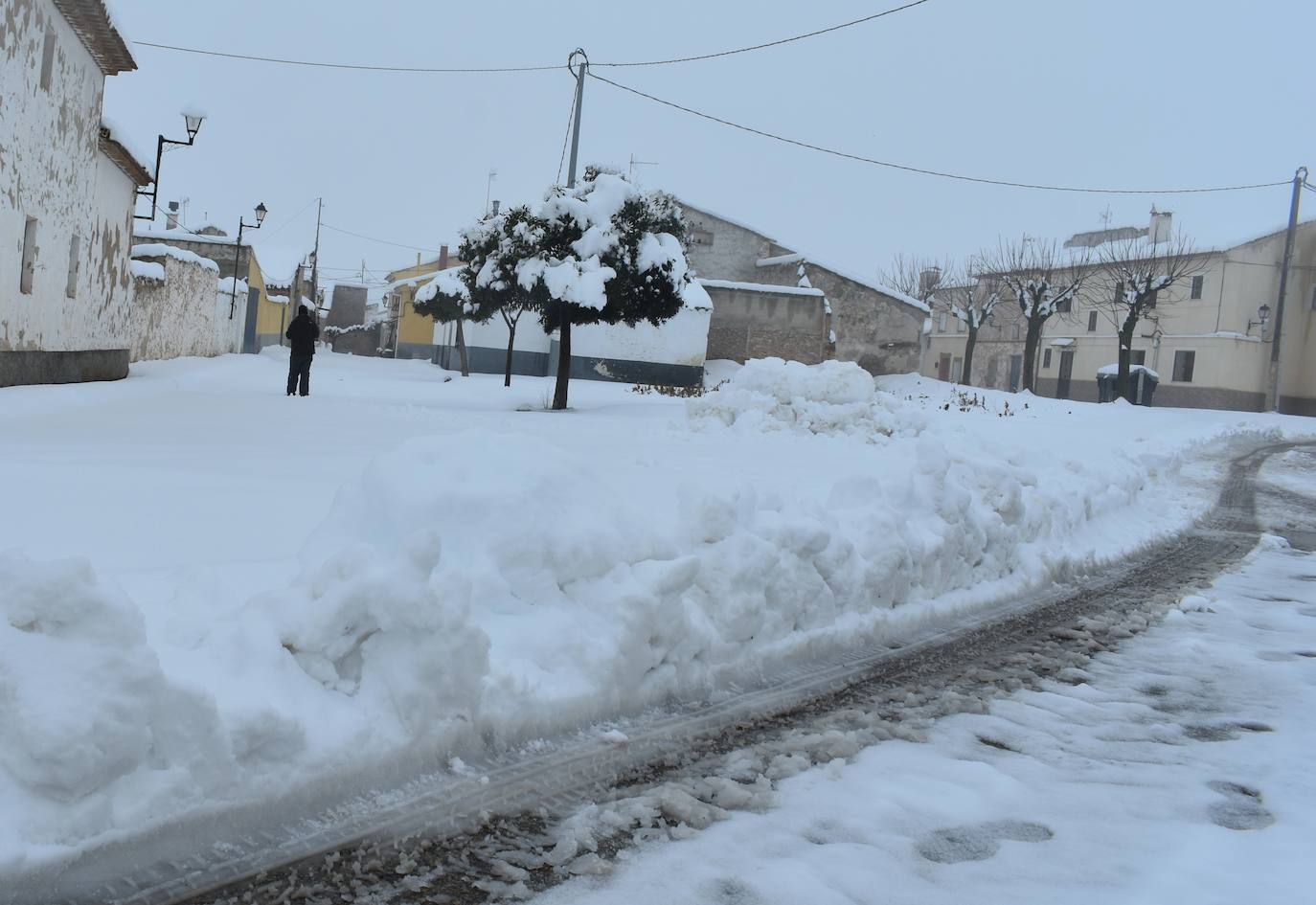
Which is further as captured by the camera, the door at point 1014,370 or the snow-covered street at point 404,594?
the door at point 1014,370

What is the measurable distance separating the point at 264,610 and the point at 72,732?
2.73ft

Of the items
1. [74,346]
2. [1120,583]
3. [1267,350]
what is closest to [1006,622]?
[1120,583]

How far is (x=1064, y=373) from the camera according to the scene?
48.0 m

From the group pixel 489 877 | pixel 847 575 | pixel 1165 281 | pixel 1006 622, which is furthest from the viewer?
pixel 1165 281

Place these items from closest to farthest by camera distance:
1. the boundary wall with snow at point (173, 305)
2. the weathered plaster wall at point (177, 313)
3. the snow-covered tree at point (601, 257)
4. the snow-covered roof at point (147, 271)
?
the snow-covered tree at point (601, 257)
the snow-covered roof at point (147, 271)
the boundary wall with snow at point (173, 305)
the weathered plaster wall at point (177, 313)

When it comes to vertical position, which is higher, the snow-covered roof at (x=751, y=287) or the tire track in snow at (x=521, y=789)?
the snow-covered roof at (x=751, y=287)

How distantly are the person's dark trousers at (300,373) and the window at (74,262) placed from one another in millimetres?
3005

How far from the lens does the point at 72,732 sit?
2.20m

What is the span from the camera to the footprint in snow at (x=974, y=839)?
257 centimetres

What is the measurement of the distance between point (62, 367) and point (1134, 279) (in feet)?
115

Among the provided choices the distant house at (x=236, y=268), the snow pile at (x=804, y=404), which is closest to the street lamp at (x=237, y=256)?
the distant house at (x=236, y=268)

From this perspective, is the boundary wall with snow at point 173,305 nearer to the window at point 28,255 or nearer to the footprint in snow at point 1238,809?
the window at point 28,255

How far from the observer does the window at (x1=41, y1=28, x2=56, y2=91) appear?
1257 centimetres

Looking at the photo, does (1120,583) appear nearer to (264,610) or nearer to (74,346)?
(264,610)
